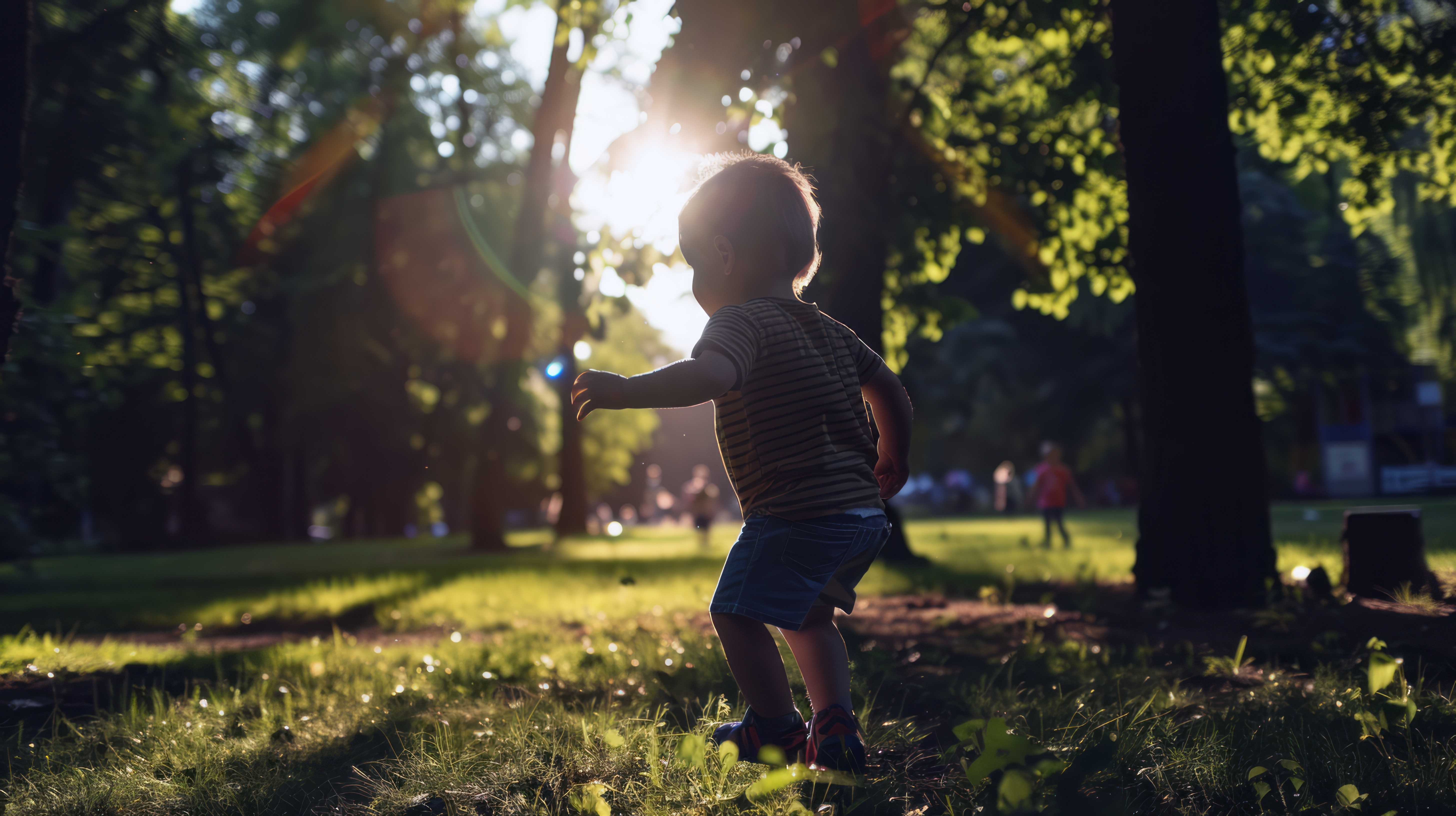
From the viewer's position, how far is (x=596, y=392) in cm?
233

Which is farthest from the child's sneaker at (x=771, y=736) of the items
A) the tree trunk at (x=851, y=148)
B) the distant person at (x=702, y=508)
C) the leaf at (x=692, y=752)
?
the distant person at (x=702, y=508)

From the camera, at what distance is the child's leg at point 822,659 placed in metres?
2.72

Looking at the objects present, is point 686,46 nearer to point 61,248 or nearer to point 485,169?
point 61,248

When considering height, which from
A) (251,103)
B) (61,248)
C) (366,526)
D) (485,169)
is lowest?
(366,526)

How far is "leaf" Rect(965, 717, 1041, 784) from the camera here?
220 cm

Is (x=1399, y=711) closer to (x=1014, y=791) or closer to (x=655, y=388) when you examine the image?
(x=1014, y=791)

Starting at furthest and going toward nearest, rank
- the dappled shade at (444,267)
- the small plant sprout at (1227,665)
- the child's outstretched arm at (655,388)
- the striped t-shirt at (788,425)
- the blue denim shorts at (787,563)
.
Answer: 1. the dappled shade at (444,267)
2. the small plant sprout at (1227,665)
3. the striped t-shirt at (788,425)
4. the blue denim shorts at (787,563)
5. the child's outstretched arm at (655,388)

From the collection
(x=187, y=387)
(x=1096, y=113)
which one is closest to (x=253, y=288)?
(x=187, y=387)

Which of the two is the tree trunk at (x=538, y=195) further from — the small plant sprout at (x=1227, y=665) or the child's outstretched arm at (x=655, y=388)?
the child's outstretched arm at (x=655, y=388)

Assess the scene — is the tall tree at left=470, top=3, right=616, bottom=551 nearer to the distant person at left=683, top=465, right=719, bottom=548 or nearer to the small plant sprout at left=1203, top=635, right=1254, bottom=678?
the distant person at left=683, top=465, right=719, bottom=548

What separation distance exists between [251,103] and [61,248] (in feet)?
17.7

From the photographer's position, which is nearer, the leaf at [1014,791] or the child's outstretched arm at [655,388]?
the leaf at [1014,791]

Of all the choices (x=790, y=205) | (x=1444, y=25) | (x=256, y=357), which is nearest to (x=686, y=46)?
(x=790, y=205)

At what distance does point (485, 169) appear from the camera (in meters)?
22.7
